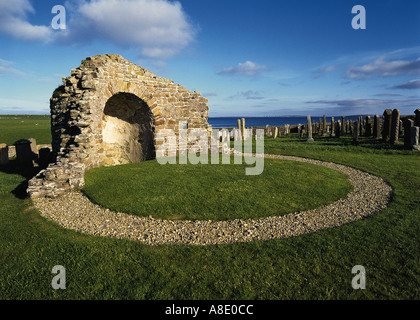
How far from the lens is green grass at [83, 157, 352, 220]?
24.0 ft

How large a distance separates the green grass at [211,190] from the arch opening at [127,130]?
93.9 inches

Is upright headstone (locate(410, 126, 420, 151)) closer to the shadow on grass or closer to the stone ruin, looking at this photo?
the stone ruin

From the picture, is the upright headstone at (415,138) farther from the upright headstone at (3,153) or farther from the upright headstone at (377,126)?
the upright headstone at (3,153)

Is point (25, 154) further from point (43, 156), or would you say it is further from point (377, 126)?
point (377, 126)

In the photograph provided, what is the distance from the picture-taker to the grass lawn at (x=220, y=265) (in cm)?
395

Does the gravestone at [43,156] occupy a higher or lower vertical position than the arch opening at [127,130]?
lower

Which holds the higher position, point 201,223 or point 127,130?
point 127,130

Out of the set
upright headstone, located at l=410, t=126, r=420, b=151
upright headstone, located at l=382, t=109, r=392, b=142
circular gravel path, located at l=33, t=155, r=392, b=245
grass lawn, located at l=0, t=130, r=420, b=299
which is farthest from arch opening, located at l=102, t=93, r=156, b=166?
upright headstone, located at l=382, t=109, r=392, b=142

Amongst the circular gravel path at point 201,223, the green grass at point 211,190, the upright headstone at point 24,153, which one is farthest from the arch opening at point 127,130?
the circular gravel path at point 201,223

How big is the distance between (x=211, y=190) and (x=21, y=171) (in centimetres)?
1081

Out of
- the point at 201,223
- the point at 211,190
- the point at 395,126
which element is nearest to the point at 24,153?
the point at 211,190

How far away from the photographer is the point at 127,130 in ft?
46.5
